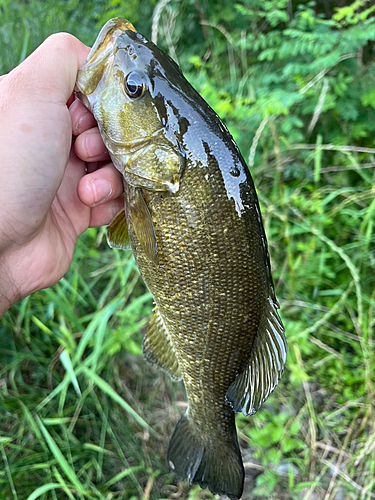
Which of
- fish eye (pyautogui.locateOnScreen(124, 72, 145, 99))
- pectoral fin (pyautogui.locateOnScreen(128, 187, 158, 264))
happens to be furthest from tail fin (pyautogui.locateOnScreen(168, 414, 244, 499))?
fish eye (pyautogui.locateOnScreen(124, 72, 145, 99))

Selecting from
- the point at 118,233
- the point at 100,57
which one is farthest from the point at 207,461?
the point at 100,57

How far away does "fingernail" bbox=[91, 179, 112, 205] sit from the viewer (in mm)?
1479

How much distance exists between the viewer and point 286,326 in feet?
6.77

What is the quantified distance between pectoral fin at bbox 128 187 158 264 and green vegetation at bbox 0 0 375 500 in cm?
89

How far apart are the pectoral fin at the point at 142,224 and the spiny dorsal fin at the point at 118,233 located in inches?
6.2

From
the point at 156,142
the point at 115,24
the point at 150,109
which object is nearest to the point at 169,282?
the point at 156,142

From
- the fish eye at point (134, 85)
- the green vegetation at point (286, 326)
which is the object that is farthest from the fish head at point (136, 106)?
the green vegetation at point (286, 326)

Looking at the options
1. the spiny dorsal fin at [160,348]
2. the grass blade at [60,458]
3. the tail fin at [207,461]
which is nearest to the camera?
the tail fin at [207,461]

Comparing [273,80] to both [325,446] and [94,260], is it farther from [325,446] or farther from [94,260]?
[325,446]

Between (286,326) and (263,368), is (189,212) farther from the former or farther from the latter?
(286,326)

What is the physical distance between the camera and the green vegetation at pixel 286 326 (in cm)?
203

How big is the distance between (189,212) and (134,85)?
1.54ft

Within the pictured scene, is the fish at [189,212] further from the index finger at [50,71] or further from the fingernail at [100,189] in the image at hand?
the fingernail at [100,189]

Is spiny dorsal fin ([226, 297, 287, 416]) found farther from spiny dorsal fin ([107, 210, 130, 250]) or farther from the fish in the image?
spiny dorsal fin ([107, 210, 130, 250])
